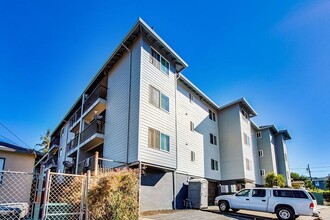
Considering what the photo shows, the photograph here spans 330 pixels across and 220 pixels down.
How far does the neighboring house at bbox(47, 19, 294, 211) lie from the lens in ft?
48.7

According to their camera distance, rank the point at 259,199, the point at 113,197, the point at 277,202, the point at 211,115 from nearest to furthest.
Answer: the point at 113,197 → the point at 277,202 → the point at 259,199 → the point at 211,115

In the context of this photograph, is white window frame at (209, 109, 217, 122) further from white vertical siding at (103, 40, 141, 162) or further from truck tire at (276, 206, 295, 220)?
truck tire at (276, 206, 295, 220)

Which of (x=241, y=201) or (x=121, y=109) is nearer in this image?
(x=241, y=201)

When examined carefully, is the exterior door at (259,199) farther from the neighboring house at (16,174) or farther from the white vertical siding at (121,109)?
the neighboring house at (16,174)

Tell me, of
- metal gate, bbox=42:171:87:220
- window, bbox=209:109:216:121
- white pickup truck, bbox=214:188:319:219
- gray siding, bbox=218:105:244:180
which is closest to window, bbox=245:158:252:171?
gray siding, bbox=218:105:244:180

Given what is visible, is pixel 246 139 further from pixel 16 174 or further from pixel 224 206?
pixel 16 174

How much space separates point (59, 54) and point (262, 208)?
17.3 metres

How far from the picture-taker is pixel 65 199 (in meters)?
7.23

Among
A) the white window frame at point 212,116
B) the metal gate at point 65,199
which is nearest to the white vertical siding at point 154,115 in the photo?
the metal gate at point 65,199

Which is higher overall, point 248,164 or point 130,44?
point 130,44

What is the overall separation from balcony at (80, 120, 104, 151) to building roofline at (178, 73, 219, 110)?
322 inches

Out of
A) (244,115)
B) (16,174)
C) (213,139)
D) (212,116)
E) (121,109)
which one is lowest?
(16,174)

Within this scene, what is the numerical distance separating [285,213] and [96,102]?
611 inches

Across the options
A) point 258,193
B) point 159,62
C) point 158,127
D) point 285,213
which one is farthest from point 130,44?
point 285,213
